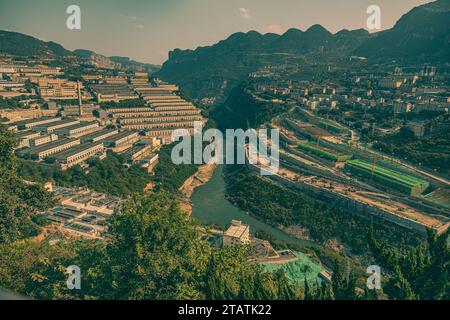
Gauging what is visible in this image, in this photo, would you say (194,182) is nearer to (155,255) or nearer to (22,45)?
(155,255)

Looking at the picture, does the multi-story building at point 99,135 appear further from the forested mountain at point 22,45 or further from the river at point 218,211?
the forested mountain at point 22,45

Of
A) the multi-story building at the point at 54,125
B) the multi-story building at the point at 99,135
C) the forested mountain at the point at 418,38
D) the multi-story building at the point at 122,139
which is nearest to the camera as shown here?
the multi-story building at the point at 54,125

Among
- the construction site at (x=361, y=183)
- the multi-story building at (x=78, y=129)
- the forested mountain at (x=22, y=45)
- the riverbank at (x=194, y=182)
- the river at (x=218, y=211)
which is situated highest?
the forested mountain at (x=22, y=45)

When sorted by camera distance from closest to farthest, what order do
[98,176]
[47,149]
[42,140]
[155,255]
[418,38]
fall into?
[155,255]
[98,176]
[47,149]
[42,140]
[418,38]

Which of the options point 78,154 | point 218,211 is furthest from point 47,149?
point 218,211

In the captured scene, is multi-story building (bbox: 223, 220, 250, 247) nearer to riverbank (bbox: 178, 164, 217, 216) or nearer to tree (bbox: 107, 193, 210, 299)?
tree (bbox: 107, 193, 210, 299)

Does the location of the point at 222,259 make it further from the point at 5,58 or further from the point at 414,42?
the point at 414,42

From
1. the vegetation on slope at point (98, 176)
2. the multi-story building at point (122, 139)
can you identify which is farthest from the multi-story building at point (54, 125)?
the vegetation on slope at point (98, 176)

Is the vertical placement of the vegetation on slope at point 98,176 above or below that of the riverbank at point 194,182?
above
